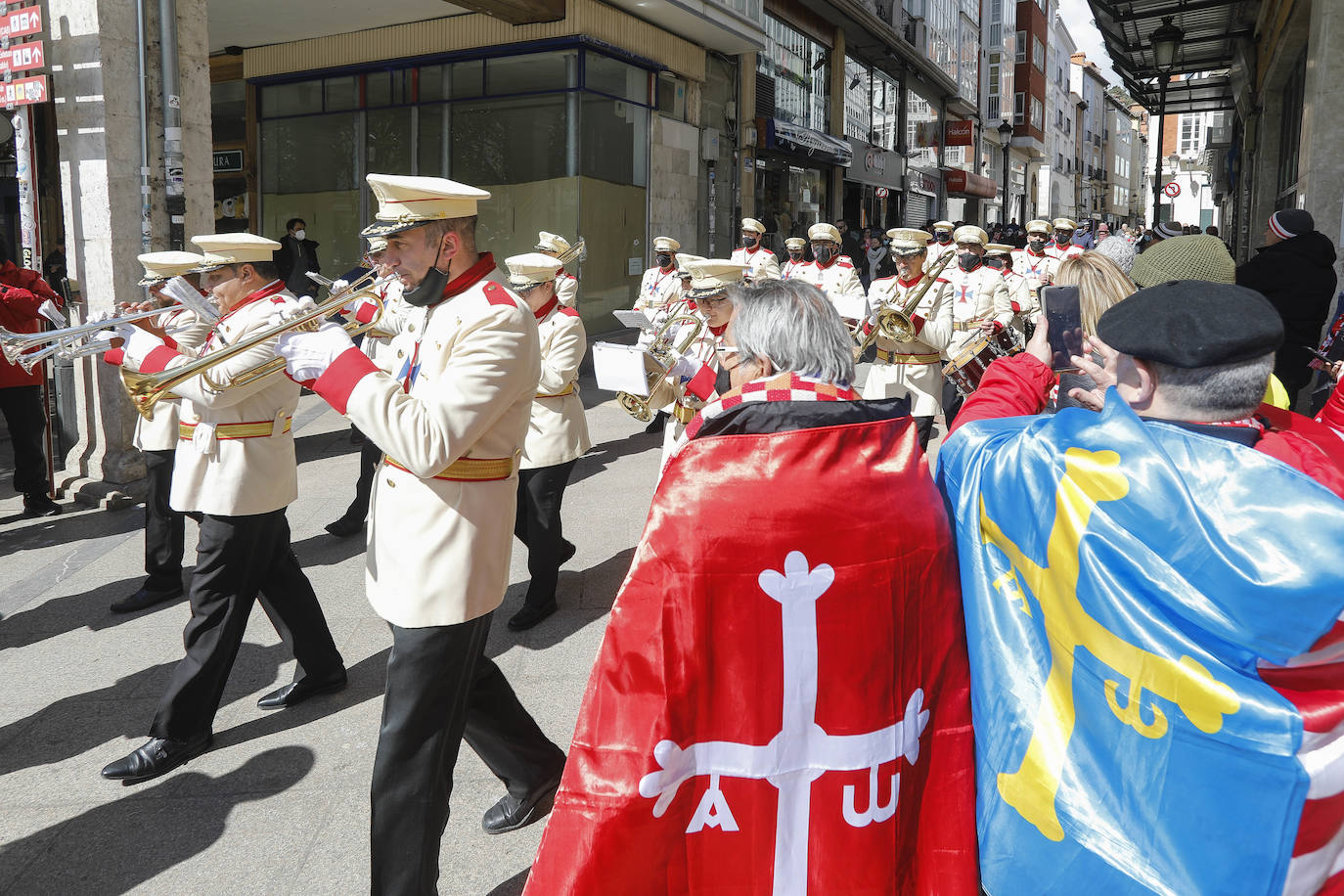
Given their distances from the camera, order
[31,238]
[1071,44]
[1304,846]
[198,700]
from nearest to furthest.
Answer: [1304,846] < [198,700] < [31,238] < [1071,44]

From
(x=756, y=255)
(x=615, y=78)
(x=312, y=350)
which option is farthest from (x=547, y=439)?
(x=615, y=78)

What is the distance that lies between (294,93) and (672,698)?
18.0 metres

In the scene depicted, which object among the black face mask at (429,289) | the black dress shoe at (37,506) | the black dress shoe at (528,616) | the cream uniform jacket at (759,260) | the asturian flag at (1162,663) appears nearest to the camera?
the asturian flag at (1162,663)

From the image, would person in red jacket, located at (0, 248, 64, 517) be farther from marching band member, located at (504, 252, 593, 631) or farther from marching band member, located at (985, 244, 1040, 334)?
marching band member, located at (985, 244, 1040, 334)

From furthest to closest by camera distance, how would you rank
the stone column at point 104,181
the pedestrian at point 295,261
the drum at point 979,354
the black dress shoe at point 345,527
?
the pedestrian at point 295,261
the stone column at point 104,181
the black dress shoe at point 345,527
the drum at point 979,354

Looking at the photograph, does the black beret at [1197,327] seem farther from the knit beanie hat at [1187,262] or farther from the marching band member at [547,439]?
the marching band member at [547,439]

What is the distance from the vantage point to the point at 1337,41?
27.0 ft

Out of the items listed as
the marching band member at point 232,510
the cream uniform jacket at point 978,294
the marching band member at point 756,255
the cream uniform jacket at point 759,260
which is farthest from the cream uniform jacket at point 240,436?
the cream uniform jacket at point 759,260

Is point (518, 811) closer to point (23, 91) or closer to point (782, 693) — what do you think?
point (782, 693)

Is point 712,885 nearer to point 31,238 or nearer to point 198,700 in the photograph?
point 198,700

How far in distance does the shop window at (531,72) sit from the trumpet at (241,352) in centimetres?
1247

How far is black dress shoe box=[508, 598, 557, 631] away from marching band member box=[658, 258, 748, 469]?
0.96 meters

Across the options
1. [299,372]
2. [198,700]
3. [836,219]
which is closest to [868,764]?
[299,372]

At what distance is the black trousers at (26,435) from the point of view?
23.7 ft
